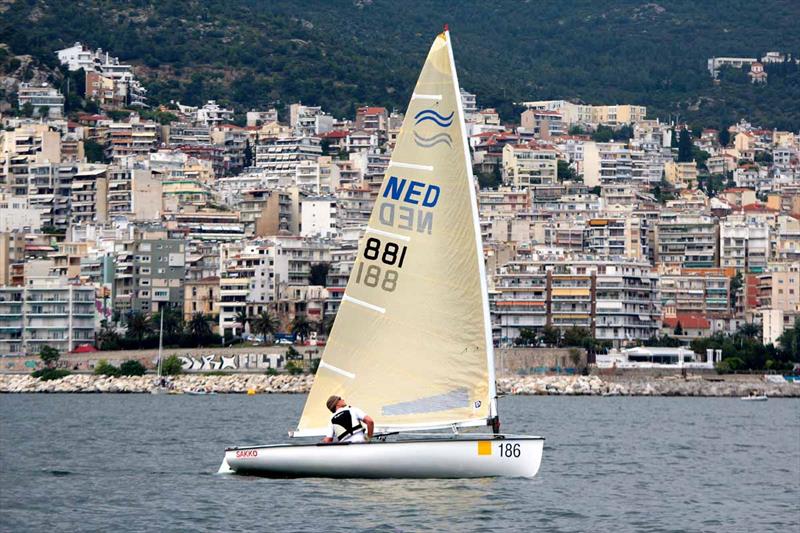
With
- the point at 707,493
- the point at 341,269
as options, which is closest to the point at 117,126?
the point at 341,269

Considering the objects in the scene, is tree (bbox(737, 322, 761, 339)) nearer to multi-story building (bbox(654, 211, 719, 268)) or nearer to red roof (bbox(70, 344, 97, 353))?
multi-story building (bbox(654, 211, 719, 268))

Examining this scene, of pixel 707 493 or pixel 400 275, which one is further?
pixel 707 493

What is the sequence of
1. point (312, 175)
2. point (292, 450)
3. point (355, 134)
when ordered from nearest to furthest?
point (292, 450), point (312, 175), point (355, 134)

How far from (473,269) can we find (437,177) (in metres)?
1.40

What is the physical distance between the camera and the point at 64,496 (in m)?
29.4

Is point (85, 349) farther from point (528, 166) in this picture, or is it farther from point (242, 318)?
point (528, 166)

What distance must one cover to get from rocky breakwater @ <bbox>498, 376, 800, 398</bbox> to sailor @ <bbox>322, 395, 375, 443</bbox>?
2553 inches

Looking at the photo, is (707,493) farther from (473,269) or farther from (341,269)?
(341,269)

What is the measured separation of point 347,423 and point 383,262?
245cm

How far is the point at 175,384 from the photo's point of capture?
306 feet

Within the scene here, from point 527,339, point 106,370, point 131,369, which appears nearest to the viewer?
point 106,370

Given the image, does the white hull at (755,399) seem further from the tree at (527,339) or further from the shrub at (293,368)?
the shrub at (293,368)

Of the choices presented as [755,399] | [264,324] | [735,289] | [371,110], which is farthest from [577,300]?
[371,110]

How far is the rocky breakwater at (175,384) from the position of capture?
3644 inches
